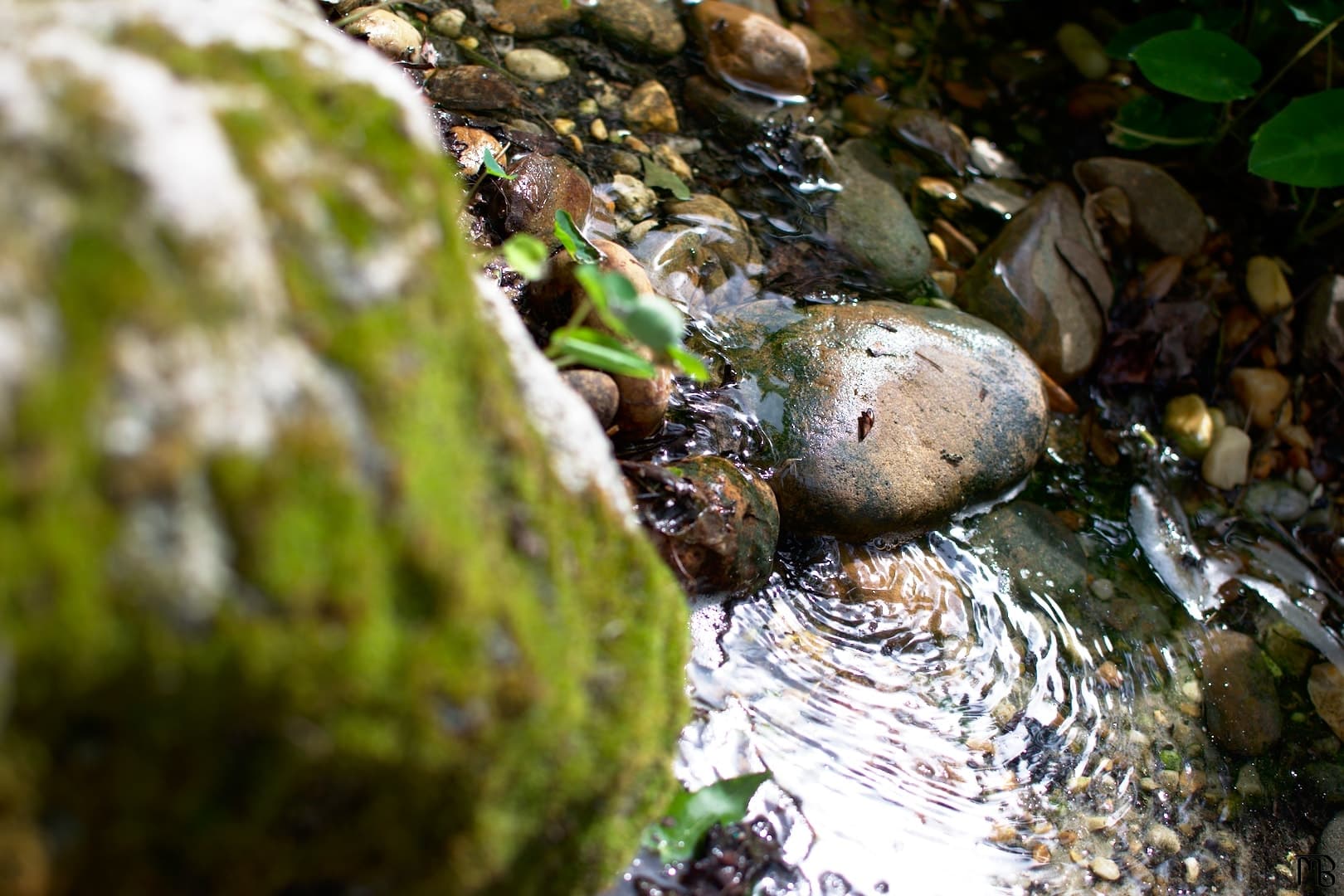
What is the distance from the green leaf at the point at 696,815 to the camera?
1760 mm

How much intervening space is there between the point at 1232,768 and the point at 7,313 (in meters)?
3.10

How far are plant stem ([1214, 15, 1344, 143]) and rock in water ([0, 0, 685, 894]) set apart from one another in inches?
157

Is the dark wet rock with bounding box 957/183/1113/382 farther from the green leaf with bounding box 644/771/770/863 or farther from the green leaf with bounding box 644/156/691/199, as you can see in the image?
the green leaf with bounding box 644/771/770/863

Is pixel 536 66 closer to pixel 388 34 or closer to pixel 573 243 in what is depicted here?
pixel 388 34

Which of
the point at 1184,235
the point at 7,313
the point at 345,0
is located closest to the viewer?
the point at 7,313

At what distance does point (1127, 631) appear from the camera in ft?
9.89

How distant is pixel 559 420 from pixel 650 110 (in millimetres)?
2599

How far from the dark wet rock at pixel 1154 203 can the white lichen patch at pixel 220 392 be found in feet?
12.4

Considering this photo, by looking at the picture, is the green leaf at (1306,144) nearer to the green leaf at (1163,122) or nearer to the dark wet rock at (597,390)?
the green leaf at (1163,122)

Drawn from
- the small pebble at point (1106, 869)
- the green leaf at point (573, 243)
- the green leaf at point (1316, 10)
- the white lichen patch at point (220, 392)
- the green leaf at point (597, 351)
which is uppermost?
the green leaf at point (1316, 10)

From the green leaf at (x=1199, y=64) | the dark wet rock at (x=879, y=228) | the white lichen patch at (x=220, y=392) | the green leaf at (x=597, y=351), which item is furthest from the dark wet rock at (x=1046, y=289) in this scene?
the white lichen patch at (x=220, y=392)

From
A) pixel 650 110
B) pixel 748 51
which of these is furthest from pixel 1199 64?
pixel 650 110

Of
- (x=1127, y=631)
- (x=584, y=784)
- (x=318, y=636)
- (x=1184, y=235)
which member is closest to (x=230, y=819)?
(x=318, y=636)

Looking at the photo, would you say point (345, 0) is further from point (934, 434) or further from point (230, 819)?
point (230, 819)
